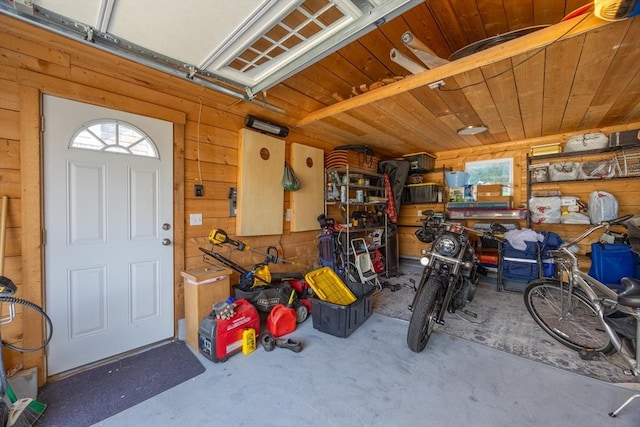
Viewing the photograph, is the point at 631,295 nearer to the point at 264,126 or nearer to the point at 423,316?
the point at 423,316

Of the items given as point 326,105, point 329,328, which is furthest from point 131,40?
point 329,328

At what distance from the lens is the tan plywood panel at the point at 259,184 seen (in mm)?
2758

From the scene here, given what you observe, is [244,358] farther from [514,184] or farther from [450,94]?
[514,184]

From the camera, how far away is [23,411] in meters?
1.38

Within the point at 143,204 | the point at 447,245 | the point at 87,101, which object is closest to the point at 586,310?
the point at 447,245

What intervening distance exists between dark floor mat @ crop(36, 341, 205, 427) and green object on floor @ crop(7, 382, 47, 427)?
0.16ft

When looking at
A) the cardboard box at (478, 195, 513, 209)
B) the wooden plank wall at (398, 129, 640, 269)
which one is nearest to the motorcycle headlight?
the cardboard box at (478, 195, 513, 209)

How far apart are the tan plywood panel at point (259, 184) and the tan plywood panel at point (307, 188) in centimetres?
24

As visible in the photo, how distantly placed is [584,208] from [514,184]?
872 millimetres

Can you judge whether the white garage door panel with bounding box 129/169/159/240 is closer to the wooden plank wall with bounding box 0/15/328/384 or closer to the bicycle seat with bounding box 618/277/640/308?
the wooden plank wall with bounding box 0/15/328/384

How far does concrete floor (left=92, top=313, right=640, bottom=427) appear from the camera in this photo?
4.74 feet

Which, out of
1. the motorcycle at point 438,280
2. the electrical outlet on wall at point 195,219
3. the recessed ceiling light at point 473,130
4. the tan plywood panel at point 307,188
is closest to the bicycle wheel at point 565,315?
the motorcycle at point 438,280

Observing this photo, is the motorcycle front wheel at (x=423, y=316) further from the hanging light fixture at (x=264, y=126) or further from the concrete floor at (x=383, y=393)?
the hanging light fixture at (x=264, y=126)

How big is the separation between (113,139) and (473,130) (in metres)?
3.90
